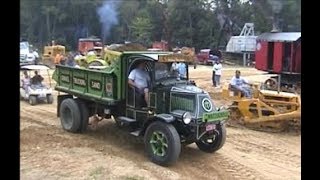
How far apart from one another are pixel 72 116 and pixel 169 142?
9.38 feet

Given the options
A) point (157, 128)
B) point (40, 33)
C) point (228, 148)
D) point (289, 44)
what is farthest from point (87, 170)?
point (40, 33)

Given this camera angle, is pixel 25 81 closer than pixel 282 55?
Yes

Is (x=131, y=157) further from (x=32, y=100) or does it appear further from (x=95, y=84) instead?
(x=32, y=100)

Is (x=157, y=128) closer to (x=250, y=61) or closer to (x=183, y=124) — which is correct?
(x=183, y=124)

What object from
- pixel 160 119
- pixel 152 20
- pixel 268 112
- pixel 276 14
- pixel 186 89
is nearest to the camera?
pixel 160 119

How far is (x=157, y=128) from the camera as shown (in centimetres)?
711

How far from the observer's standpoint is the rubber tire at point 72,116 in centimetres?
890

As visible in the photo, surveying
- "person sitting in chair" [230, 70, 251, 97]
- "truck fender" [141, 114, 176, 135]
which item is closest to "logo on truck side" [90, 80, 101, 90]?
"truck fender" [141, 114, 176, 135]

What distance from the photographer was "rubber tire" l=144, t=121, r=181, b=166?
6.82m

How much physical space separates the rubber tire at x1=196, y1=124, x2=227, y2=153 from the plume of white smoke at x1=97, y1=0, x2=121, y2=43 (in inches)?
1506

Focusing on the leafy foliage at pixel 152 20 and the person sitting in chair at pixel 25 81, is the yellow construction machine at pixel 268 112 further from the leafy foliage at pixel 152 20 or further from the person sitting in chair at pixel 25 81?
the leafy foliage at pixel 152 20

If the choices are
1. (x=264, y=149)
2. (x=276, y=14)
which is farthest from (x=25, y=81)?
(x=276, y=14)

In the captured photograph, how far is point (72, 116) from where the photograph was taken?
8977 millimetres
